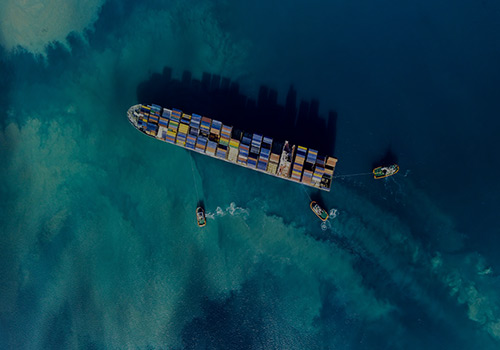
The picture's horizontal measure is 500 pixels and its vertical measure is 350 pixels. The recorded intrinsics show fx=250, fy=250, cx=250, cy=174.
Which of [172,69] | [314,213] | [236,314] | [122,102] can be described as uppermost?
[172,69]

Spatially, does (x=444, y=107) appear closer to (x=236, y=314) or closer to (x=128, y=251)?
(x=236, y=314)

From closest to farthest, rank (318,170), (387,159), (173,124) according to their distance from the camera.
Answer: (318,170) → (173,124) → (387,159)

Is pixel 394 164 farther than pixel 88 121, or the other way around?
pixel 88 121

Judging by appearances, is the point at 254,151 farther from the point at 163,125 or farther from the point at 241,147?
the point at 163,125

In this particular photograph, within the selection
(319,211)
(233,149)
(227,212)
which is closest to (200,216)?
(227,212)

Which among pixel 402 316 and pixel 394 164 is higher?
pixel 394 164

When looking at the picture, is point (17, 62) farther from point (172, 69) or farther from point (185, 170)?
point (185, 170)

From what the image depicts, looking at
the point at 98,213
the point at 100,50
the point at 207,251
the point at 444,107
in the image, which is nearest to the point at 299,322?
the point at 207,251
